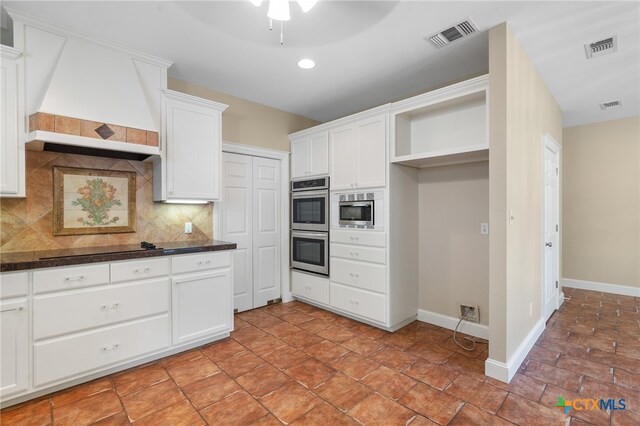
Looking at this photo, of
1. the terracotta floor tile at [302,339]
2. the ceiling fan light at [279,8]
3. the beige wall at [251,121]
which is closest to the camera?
the ceiling fan light at [279,8]

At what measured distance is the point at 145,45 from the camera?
267 cm

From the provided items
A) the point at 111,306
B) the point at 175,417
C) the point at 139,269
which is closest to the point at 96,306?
the point at 111,306

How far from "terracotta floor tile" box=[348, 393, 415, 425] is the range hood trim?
2643 mm

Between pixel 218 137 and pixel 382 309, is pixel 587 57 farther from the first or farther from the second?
pixel 218 137

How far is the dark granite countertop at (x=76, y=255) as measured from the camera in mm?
2053

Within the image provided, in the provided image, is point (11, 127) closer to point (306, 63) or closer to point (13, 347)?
point (13, 347)

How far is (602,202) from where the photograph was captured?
4766 mm

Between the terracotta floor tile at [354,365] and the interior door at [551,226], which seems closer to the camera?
the terracotta floor tile at [354,365]

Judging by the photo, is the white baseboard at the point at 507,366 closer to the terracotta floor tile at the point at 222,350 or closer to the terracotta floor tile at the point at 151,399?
the terracotta floor tile at the point at 222,350

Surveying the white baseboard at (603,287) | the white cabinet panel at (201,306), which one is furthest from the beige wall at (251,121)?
the white baseboard at (603,287)

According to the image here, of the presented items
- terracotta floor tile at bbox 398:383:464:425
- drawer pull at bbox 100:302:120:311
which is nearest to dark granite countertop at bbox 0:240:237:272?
drawer pull at bbox 100:302:120:311

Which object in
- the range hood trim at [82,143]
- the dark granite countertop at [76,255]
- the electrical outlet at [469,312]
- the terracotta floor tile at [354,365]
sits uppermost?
the range hood trim at [82,143]

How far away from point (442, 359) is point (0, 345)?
325cm

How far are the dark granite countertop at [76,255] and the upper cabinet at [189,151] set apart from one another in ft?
1.89
